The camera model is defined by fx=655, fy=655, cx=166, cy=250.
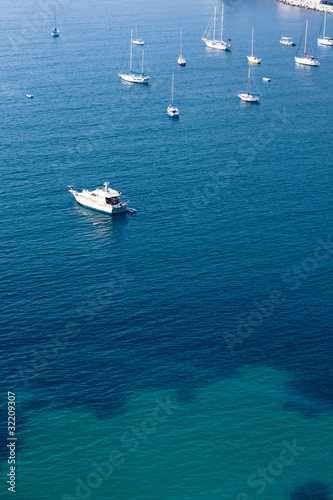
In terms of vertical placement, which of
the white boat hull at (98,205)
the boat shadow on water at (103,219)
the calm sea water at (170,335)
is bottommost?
the calm sea water at (170,335)

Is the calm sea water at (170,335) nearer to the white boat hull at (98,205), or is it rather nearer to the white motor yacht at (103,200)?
the white boat hull at (98,205)

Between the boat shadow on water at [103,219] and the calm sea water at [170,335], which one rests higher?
the boat shadow on water at [103,219]

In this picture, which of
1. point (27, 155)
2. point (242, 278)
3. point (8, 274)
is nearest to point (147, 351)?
point (242, 278)

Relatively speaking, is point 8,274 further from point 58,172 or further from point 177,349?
point 58,172

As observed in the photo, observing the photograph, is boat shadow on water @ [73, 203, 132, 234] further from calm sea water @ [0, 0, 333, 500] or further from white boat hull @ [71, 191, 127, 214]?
white boat hull @ [71, 191, 127, 214]

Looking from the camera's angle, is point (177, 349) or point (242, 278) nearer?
point (177, 349)

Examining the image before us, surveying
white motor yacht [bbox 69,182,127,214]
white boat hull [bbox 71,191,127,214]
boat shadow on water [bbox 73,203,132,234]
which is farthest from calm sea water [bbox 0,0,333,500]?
white motor yacht [bbox 69,182,127,214]

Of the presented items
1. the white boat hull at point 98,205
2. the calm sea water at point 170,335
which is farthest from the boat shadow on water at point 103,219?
the white boat hull at point 98,205

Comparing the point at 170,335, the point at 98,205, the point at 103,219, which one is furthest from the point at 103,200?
the point at 170,335
